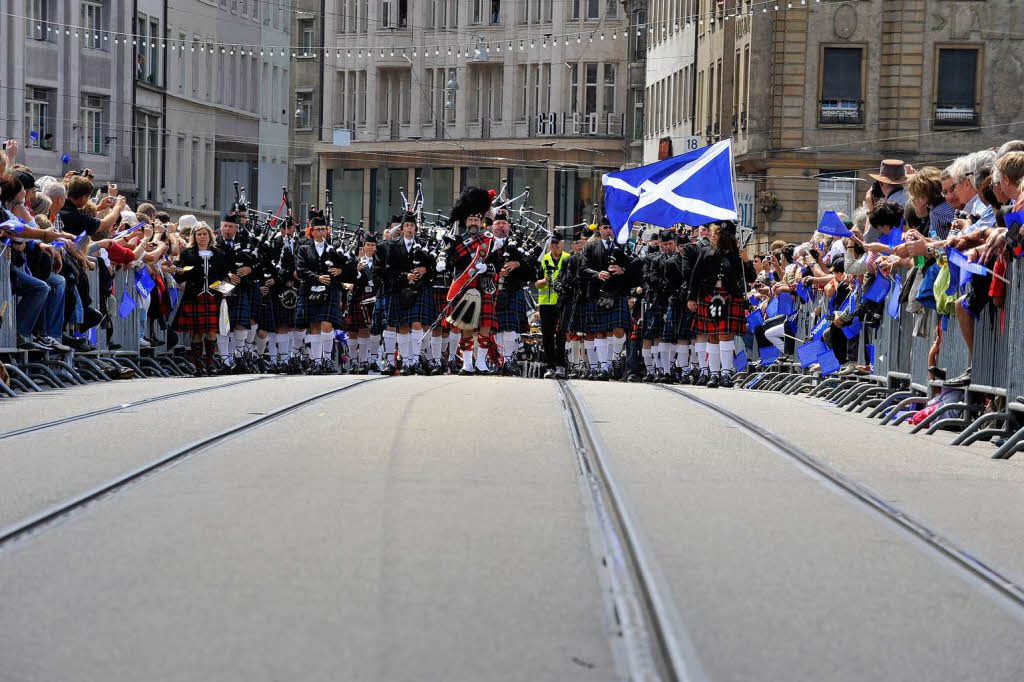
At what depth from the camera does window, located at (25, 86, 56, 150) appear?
4978 cm

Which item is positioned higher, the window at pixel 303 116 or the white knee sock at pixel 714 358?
the window at pixel 303 116

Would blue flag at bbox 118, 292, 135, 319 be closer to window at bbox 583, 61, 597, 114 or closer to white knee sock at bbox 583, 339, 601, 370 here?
white knee sock at bbox 583, 339, 601, 370

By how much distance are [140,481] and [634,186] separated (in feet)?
50.1

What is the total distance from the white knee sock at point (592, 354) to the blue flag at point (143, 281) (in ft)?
22.9

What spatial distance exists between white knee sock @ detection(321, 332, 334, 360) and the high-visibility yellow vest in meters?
2.73

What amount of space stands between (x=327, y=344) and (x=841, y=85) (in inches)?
889

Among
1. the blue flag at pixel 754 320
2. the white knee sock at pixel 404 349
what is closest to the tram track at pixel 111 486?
the blue flag at pixel 754 320

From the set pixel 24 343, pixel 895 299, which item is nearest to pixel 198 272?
pixel 24 343

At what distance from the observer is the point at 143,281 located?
64.8ft

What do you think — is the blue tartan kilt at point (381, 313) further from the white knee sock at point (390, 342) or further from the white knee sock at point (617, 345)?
the white knee sock at point (617, 345)

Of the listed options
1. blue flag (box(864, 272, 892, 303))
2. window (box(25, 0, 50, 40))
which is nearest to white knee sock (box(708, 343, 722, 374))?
blue flag (box(864, 272, 892, 303))

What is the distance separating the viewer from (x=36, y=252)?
1554 centimetres

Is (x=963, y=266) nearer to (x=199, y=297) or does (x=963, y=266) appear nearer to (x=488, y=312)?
(x=488, y=312)

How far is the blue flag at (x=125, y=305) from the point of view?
61.6 feet
